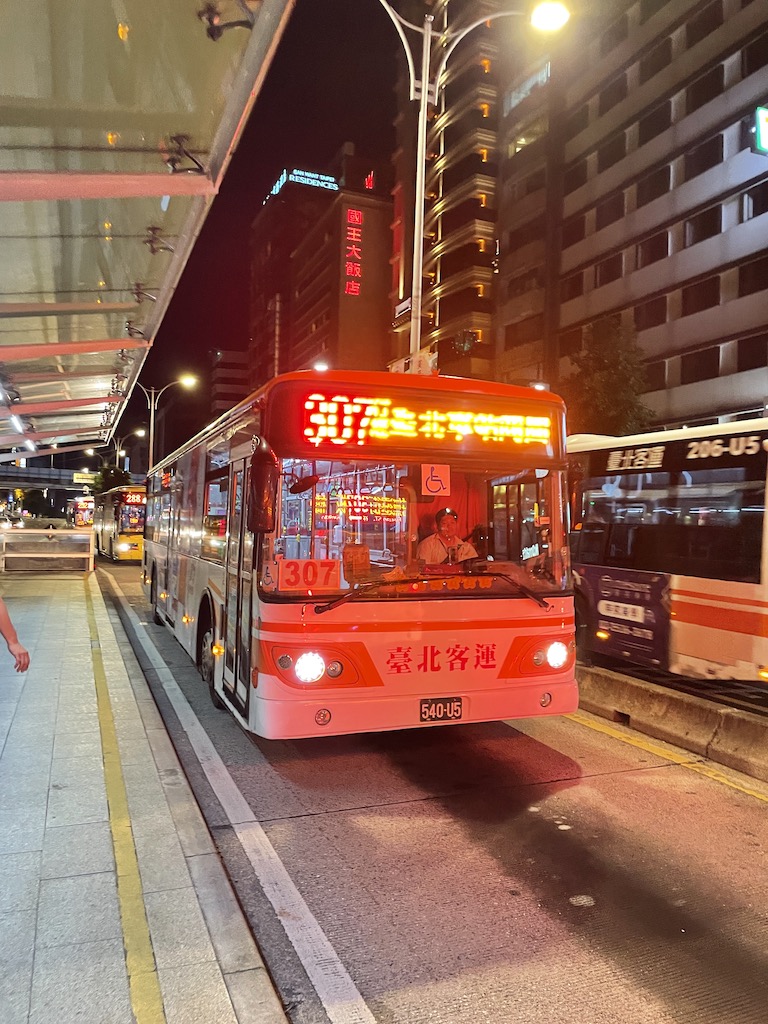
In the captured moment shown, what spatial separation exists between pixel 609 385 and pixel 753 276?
7.17 metres

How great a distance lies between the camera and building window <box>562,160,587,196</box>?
3672cm

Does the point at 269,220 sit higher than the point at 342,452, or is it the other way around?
the point at 269,220

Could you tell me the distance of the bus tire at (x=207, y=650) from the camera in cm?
775

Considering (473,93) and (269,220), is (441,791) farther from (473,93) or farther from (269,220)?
(269,220)

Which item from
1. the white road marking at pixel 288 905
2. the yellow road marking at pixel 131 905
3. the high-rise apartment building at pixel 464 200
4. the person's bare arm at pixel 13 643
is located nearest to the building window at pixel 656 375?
the high-rise apartment building at pixel 464 200

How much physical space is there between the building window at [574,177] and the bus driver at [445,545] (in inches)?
1405

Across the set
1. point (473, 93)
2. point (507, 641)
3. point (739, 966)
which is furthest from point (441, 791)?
point (473, 93)

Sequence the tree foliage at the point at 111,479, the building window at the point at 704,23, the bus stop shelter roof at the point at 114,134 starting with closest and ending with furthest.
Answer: the bus stop shelter roof at the point at 114,134 < the building window at the point at 704,23 < the tree foliage at the point at 111,479

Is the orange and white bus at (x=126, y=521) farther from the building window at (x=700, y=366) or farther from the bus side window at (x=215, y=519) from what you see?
the bus side window at (x=215, y=519)

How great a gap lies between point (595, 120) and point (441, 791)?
3764 cm

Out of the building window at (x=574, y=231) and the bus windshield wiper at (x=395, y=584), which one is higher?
the building window at (x=574, y=231)

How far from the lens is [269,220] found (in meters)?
106

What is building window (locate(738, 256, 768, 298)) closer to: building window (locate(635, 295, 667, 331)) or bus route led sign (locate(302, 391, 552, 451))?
building window (locate(635, 295, 667, 331))

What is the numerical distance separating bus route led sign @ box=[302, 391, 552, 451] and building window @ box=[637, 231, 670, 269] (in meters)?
28.4
